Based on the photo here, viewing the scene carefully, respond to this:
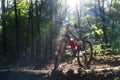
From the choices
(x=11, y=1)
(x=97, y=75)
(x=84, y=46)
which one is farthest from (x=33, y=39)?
(x=97, y=75)

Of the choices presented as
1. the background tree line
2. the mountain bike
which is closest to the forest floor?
the mountain bike

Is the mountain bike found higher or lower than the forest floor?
higher

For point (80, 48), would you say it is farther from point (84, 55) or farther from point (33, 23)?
point (33, 23)

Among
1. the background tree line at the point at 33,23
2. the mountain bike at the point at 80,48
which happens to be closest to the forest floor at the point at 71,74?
the mountain bike at the point at 80,48

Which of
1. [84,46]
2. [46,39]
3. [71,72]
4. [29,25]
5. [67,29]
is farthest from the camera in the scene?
[29,25]

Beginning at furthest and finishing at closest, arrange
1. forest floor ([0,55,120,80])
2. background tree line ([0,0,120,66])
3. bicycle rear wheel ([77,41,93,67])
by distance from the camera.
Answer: background tree line ([0,0,120,66]), bicycle rear wheel ([77,41,93,67]), forest floor ([0,55,120,80])

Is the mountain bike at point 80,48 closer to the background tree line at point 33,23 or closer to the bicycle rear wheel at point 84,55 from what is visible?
the bicycle rear wheel at point 84,55

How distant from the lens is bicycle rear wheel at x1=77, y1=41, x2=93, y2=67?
1132 centimetres

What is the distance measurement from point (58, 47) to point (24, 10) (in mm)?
34710

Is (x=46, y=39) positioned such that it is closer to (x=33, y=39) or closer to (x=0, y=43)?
(x=33, y=39)

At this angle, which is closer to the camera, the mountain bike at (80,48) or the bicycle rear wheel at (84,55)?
the mountain bike at (80,48)

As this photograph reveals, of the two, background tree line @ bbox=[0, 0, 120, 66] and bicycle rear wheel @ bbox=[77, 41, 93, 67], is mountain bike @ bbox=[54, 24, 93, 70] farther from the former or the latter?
background tree line @ bbox=[0, 0, 120, 66]

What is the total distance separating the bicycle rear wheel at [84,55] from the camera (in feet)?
37.1

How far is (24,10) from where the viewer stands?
44.8 metres
